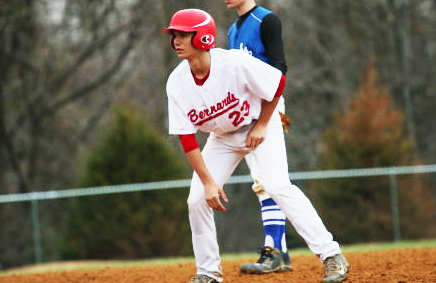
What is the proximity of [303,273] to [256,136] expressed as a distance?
4.33ft

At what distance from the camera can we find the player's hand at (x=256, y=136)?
17.0ft

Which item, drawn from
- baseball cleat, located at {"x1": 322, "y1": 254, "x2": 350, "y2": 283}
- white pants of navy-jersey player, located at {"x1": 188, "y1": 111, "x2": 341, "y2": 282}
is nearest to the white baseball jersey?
white pants of navy-jersey player, located at {"x1": 188, "y1": 111, "x2": 341, "y2": 282}

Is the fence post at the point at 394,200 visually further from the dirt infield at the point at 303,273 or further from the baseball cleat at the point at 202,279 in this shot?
the baseball cleat at the point at 202,279

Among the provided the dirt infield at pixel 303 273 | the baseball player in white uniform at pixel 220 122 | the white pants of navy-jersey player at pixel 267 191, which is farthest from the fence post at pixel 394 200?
the baseball player in white uniform at pixel 220 122

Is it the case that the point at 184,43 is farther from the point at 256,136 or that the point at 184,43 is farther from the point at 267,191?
the point at 267,191

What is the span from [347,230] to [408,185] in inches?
58.1

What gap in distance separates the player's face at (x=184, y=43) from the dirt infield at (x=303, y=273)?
1.76 meters

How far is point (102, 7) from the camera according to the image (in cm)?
2047

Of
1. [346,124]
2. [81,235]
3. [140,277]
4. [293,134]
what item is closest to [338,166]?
[346,124]

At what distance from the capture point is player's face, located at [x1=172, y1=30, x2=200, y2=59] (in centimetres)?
486

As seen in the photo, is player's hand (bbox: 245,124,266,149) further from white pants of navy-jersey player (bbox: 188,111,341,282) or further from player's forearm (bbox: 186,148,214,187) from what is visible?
player's forearm (bbox: 186,148,214,187)

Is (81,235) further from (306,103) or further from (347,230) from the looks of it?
(306,103)

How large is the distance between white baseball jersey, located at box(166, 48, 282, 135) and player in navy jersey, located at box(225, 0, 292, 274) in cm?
57

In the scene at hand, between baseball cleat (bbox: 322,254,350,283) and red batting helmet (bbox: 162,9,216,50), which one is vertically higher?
red batting helmet (bbox: 162,9,216,50)
